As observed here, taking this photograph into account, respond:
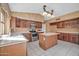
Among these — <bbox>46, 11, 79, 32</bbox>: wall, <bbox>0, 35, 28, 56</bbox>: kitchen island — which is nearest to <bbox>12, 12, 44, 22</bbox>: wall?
<bbox>46, 11, 79, 32</bbox>: wall

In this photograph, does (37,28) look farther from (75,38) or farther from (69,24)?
(75,38)

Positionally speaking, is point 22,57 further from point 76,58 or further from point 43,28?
point 76,58

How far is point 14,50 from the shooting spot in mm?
1257

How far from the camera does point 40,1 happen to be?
142cm

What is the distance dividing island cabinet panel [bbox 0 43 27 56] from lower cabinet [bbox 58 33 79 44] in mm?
697

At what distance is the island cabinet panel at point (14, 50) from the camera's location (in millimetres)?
1170

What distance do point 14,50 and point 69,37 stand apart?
100 centimetres

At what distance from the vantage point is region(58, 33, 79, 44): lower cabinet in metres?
1.56

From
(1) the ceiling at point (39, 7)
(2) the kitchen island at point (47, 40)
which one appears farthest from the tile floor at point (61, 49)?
(1) the ceiling at point (39, 7)

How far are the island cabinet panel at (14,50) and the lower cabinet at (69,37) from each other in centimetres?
70

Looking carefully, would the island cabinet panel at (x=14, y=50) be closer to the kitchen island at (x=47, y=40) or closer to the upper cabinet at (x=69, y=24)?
the kitchen island at (x=47, y=40)

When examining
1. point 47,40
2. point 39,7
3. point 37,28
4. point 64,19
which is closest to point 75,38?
point 64,19

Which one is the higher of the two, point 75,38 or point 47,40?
point 75,38

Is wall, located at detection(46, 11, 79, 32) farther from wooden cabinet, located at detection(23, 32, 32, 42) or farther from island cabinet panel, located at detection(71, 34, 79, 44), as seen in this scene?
wooden cabinet, located at detection(23, 32, 32, 42)
